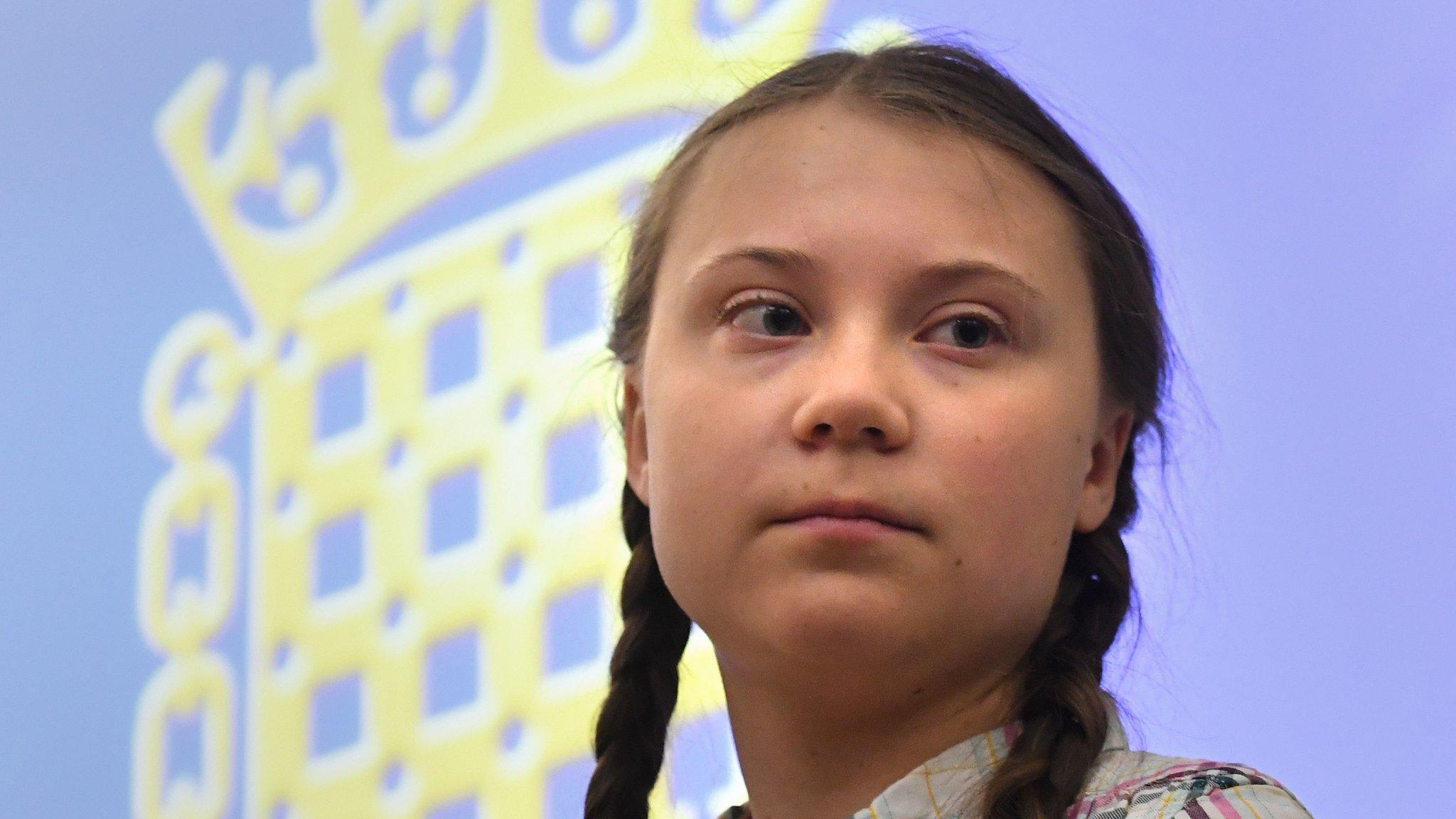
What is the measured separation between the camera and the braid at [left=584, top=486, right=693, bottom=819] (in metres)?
1.08

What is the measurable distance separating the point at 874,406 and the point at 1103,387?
0.20 meters

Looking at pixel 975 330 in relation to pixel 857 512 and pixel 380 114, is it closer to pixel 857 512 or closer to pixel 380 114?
pixel 857 512

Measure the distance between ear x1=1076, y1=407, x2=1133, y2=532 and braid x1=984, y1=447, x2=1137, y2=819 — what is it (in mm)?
23

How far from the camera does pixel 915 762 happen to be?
0.89m

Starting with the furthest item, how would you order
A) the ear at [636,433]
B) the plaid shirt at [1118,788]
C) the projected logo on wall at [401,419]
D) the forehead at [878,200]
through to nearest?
the projected logo on wall at [401,419], the ear at [636,433], the forehead at [878,200], the plaid shirt at [1118,788]

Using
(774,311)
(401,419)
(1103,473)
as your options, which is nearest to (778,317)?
(774,311)

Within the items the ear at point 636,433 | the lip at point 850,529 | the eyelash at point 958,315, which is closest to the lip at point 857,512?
the lip at point 850,529

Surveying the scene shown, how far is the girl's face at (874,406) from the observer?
2.70ft

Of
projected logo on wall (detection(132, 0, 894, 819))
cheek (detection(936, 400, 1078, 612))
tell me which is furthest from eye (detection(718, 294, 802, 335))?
projected logo on wall (detection(132, 0, 894, 819))

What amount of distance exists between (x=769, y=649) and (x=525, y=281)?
1149mm

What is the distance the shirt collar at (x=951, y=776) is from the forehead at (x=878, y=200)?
235 mm

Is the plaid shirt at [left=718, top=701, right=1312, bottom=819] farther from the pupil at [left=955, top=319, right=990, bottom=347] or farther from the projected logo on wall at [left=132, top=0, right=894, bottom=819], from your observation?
the projected logo on wall at [left=132, top=0, right=894, bottom=819]

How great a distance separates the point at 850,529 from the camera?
81cm

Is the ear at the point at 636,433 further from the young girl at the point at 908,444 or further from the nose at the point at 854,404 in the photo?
the nose at the point at 854,404
